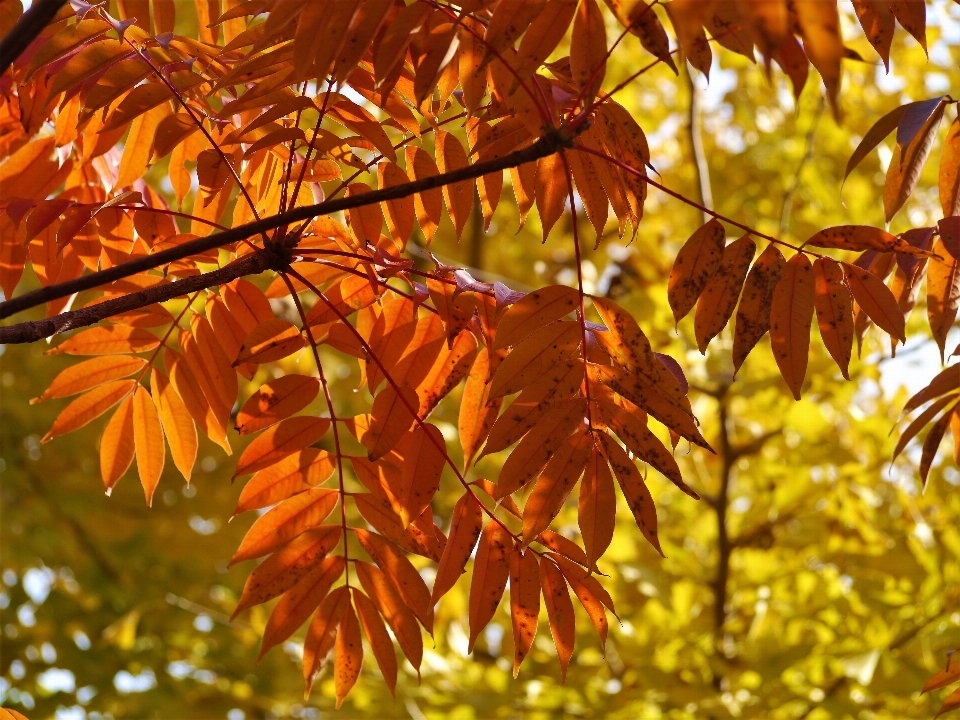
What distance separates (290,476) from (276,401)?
0.12 metres

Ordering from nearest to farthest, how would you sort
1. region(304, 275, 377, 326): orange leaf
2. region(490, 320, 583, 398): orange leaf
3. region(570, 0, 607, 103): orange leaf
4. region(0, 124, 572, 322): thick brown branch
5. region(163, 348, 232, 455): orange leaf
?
1. region(0, 124, 572, 322): thick brown branch
2. region(570, 0, 607, 103): orange leaf
3. region(490, 320, 583, 398): orange leaf
4. region(304, 275, 377, 326): orange leaf
5. region(163, 348, 232, 455): orange leaf

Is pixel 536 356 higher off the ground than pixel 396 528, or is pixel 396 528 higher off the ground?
pixel 536 356

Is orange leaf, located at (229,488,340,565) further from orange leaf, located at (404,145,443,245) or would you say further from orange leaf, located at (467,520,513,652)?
orange leaf, located at (404,145,443,245)

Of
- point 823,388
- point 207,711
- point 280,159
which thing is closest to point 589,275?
point 823,388

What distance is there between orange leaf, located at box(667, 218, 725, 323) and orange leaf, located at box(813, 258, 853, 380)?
0.46 feet

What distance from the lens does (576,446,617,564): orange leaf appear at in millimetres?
948

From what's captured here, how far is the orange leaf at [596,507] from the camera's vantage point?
3.11 ft

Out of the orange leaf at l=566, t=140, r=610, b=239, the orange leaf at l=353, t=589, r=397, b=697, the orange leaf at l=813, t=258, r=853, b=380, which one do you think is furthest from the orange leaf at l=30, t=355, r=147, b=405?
the orange leaf at l=813, t=258, r=853, b=380

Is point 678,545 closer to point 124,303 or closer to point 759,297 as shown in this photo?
point 759,297

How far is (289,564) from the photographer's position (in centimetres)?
117

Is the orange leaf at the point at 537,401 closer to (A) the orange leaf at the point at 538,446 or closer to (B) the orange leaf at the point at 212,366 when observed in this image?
(A) the orange leaf at the point at 538,446

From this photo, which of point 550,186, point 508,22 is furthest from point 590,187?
point 508,22

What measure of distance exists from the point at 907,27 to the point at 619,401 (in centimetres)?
54

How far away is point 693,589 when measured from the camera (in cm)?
282
